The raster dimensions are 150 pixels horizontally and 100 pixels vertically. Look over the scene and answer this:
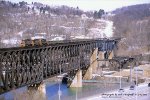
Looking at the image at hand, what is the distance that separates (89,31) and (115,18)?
862 cm

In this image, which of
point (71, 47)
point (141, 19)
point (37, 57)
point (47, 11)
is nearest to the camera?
point (37, 57)

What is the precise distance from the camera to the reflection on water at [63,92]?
38.8 m

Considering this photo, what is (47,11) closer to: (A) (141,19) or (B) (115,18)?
(B) (115,18)

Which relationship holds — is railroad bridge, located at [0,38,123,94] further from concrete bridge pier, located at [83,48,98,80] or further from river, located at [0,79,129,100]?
river, located at [0,79,129,100]

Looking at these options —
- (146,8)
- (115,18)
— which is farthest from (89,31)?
(146,8)

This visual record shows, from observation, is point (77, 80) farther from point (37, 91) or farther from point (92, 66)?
point (37, 91)

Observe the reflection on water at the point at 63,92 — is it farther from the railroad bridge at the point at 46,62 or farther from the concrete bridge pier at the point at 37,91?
the railroad bridge at the point at 46,62

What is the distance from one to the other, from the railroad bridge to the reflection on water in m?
1.09

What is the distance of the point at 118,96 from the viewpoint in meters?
32.2

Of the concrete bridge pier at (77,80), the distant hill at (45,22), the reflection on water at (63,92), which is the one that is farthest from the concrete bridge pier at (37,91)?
the distant hill at (45,22)

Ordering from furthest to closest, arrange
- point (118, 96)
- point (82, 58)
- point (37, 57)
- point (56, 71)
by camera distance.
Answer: point (82, 58), point (56, 71), point (37, 57), point (118, 96)

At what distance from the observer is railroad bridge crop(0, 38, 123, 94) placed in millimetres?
33438

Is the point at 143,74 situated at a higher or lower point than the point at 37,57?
lower

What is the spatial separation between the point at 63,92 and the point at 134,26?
2337 inches
